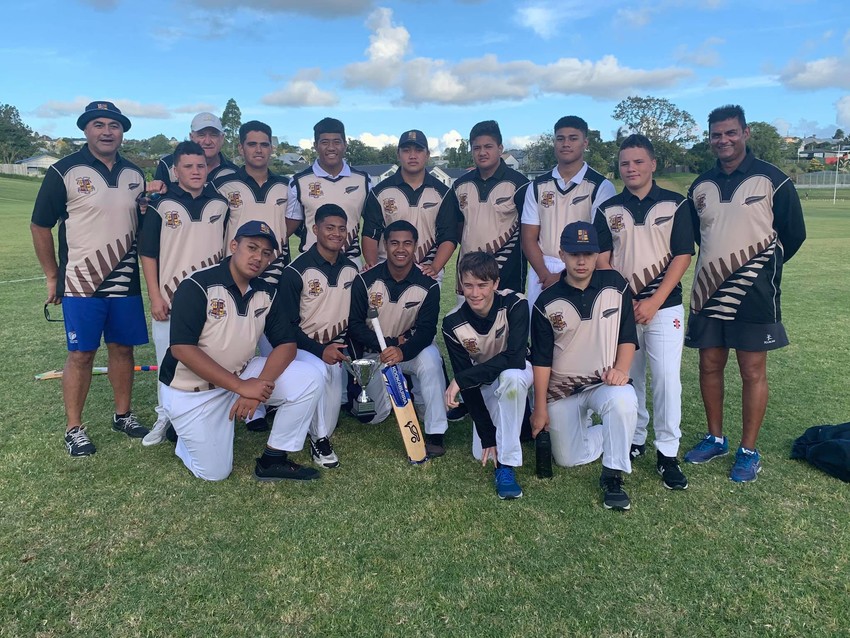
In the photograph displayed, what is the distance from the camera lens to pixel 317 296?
470cm

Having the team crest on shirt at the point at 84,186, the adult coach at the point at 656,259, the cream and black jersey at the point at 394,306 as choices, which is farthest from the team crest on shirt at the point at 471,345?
the team crest on shirt at the point at 84,186

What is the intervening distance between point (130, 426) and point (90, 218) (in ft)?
5.46

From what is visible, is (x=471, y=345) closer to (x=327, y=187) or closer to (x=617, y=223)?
(x=617, y=223)

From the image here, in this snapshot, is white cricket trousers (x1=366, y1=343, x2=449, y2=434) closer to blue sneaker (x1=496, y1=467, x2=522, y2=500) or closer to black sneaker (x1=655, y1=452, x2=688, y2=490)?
blue sneaker (x1=496, y1=467, x2=522, y2=500)

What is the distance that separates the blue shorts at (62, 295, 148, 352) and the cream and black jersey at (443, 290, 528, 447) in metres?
2.47

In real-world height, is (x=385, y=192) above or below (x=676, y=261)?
above

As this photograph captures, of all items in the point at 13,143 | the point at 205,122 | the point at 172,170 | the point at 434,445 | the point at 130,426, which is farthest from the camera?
the point at 13,143

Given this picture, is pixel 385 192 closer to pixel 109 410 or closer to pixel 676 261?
pixel 676 261

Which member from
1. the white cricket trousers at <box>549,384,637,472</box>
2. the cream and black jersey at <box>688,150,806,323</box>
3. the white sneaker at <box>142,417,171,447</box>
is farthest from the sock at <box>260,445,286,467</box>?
the cream and black jersey at <box>688,150,806,323</box>

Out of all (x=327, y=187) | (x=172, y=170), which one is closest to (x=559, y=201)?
(x=327, y=187)

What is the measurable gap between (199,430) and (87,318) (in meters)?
1.40

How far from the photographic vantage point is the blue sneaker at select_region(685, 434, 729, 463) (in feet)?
14.1

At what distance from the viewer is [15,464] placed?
4176 millimetres

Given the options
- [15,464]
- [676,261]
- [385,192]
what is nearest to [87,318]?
[15,464]
